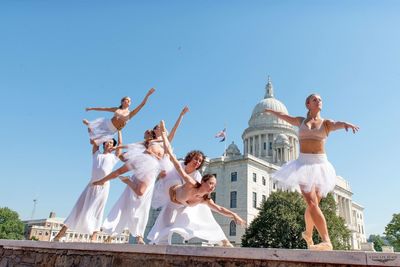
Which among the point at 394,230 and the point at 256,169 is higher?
the point at 256,169

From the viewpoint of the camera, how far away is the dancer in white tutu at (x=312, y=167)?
5.41 metres

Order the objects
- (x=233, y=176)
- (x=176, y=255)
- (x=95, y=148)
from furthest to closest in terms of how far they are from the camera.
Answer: (x=233, y=176), (x=95, y=148), (x=176, y=255)

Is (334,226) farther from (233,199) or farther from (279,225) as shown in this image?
(233,199)

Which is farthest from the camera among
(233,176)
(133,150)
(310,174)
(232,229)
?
(233,176)

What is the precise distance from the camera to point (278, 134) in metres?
71.2

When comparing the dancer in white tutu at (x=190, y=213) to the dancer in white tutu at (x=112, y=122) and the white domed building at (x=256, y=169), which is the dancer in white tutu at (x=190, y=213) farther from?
the white domed building at (x=256, y=169)

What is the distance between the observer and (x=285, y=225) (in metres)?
33.6

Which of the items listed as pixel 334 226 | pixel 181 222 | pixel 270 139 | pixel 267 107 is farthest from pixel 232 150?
pixel 181 222

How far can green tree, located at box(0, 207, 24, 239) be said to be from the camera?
7694cm

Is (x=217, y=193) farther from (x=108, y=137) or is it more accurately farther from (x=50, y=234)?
(x=50, y=234)

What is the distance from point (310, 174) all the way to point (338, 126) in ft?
3.12

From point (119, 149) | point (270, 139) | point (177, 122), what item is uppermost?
point (270, 139)

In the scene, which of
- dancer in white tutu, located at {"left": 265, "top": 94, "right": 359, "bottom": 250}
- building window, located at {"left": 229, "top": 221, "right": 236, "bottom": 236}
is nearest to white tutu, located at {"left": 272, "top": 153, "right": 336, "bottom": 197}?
dancer in white tutu, located at {"left": 265, "top": 94, "right": 359, "bottom": 250}

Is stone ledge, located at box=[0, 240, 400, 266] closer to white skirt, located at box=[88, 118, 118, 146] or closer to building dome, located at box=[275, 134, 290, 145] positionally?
white skirt, located at box=[88, 118, 118, 146]
